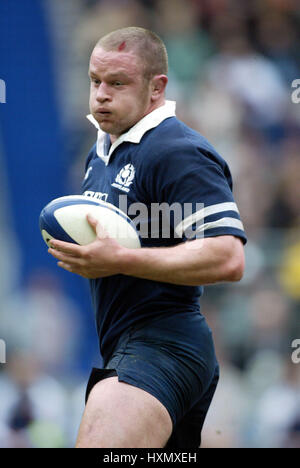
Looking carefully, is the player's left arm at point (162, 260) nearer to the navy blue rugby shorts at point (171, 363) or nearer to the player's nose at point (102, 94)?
the navy blue rugby shorts at point (171, 363)

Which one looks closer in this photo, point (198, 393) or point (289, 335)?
point (198, 393)

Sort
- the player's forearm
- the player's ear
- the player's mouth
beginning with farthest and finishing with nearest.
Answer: the player's ear < the player's mouth < the player's forearm

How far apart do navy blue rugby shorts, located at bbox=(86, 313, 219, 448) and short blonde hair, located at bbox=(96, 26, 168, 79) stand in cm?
128

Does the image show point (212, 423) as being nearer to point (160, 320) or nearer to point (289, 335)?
point (289, 335)

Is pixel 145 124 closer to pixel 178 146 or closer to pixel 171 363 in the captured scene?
pixel 178 146

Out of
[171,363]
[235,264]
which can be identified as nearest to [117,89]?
[235,264]

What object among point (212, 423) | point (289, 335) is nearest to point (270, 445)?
point (212, 423)

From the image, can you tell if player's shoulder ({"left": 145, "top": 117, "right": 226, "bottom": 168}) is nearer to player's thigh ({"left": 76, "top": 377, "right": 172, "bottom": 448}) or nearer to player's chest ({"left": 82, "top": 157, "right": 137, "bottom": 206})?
player's chest ({"left": 82, "top": 157, "right": 137, "bottom": 206})

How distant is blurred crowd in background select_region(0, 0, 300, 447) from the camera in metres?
6.88

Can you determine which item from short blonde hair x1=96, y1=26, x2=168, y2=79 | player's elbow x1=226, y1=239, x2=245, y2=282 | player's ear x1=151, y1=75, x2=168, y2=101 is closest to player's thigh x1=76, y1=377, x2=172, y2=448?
player's elbow x1=226, y1=239, x2=245, y2=282

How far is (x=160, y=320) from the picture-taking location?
3607mm

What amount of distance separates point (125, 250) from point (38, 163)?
15.1 feet

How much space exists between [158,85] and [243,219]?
384 centimetres

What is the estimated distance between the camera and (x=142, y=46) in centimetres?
380
